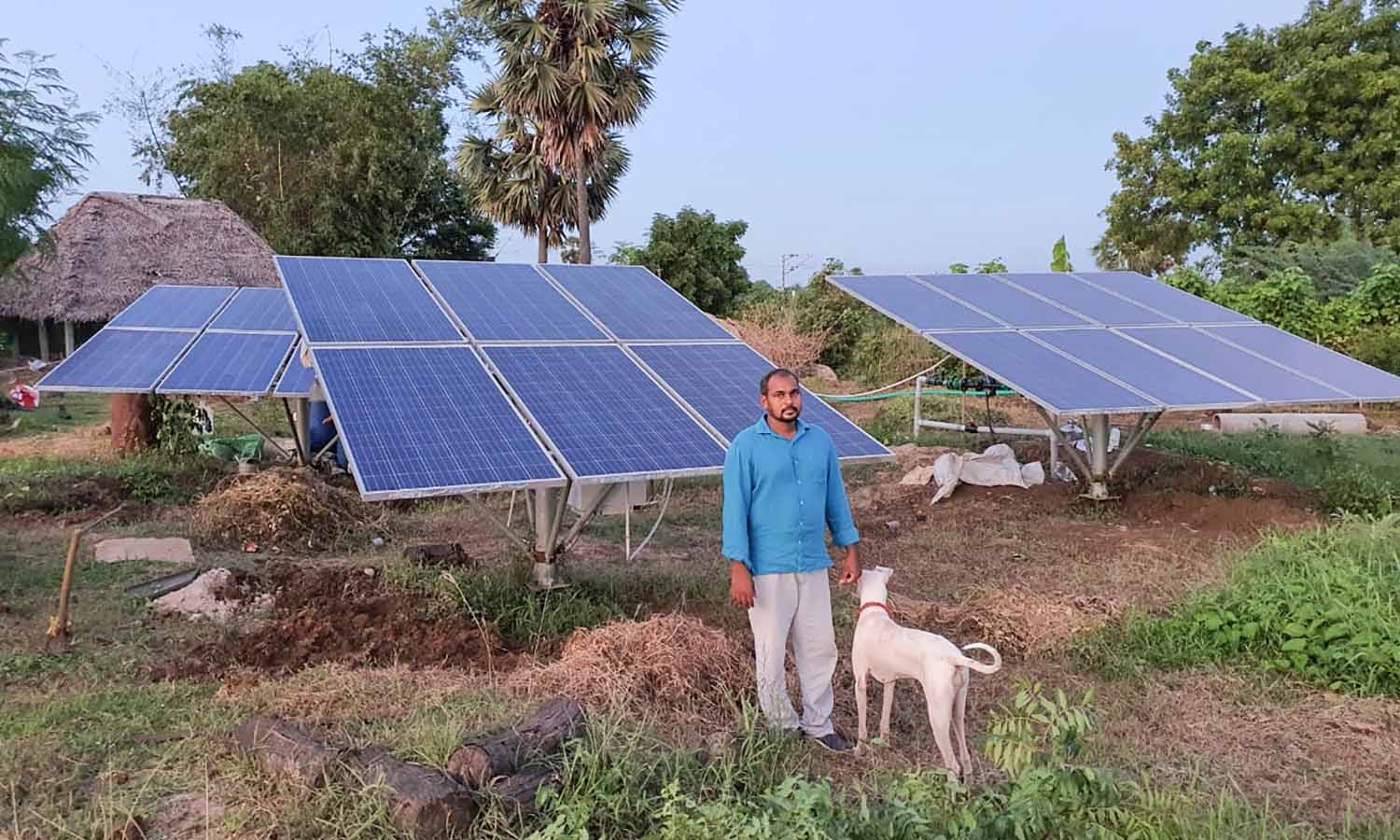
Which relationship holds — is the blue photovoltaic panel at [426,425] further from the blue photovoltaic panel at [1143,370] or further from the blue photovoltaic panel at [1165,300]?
the blue photovoltaic panel at [1165,300]

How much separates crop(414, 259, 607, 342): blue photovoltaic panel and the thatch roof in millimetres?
16185

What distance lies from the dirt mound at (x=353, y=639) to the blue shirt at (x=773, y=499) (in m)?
1.97

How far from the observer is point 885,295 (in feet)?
36.6

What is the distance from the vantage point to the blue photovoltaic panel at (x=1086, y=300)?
1143cm

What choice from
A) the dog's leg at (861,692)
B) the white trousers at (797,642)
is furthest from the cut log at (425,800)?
the dog's leg at (861,692)

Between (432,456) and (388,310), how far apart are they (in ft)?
7.70

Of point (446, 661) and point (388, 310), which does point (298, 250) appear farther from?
point (446, 661)

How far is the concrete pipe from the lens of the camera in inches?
608

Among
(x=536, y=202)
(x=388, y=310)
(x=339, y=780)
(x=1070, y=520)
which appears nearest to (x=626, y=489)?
(x=388, y=310)

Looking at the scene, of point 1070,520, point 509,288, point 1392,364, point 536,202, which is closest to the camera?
point 509,288

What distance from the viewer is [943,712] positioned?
4.13m

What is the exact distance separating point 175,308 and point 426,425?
9.01 metres

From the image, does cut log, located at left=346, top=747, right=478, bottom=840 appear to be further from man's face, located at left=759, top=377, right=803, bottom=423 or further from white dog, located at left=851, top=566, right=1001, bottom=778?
man's face, located at left=759, top=377, right=803, bottom=423

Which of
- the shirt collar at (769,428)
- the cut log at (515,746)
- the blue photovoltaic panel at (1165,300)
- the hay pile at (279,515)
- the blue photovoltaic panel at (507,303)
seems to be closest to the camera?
the cut log at (515,746)
